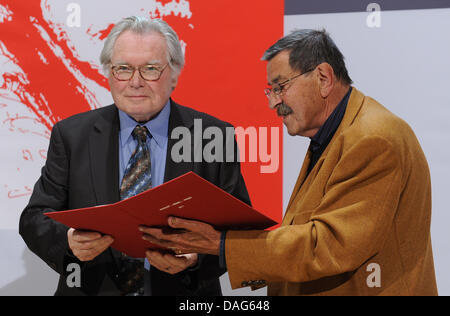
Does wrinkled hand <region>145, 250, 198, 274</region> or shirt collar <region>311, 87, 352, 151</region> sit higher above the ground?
shirt collar <region>311, 87, 352, 151</region>

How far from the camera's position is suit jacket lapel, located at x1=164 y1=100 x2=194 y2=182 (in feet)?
7.32

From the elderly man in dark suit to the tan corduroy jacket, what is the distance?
0.50m

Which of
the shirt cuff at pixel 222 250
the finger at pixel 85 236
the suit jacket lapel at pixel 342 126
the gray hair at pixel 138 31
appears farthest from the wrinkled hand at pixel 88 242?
the gray hair at pixel 138 31

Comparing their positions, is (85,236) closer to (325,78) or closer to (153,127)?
(153,127)

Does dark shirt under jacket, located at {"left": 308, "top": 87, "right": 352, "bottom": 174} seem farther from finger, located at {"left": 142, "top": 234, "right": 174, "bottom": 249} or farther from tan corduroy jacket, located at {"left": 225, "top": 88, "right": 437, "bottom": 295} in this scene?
finger, located at {"left": 142, "top": 234, "right": 174, "bottom": 249}

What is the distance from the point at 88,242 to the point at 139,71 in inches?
29.6

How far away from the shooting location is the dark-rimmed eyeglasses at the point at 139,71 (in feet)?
7.31

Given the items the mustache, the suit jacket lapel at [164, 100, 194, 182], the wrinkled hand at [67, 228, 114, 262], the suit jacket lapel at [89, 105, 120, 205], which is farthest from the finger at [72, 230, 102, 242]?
the mustache

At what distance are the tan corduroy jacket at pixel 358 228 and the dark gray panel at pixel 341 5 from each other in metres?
1.28

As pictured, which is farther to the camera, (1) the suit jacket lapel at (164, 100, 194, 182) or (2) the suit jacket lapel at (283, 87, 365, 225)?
(1) the suit jacket lapel at (164, 100, 194, 182)

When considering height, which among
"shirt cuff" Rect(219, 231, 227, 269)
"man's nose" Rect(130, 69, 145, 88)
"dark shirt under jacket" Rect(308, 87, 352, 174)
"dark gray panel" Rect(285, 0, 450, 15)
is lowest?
"shirt cuff" Rect(219, 231, 227, 269)
